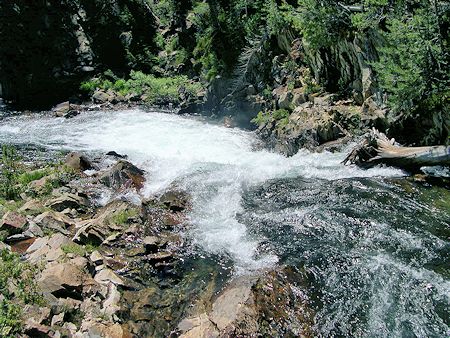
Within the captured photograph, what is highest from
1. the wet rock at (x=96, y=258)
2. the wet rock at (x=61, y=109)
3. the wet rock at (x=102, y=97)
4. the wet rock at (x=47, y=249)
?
the wet rock at (x=47, y=249)

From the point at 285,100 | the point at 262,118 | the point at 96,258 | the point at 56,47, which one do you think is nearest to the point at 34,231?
the point at 96,258

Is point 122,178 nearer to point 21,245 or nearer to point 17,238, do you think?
point 17,238

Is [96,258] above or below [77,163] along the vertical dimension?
above

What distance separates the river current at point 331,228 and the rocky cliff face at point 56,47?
20.4 metres

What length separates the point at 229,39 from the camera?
1023 inches

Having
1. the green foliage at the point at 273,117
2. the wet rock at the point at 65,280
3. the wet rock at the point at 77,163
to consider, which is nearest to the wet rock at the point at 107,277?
the wet rock at the point at 65,280

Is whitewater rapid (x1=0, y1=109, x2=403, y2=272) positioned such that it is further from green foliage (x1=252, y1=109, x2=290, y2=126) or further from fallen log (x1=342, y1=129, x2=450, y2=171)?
green foliage (x1=252, y1=109, x2=290, y2=126)

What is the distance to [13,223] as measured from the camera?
9602 millimetres

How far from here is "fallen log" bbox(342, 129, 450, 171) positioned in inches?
476

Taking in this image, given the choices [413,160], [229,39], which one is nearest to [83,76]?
[229,39]

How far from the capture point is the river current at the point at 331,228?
23.7ft

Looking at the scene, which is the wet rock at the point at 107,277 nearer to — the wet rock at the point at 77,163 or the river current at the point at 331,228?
the river current at the point at 331,228

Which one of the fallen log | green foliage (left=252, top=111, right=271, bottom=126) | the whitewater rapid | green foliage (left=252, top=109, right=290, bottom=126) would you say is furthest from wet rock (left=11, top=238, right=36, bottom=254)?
green foliage (left=252, top=111, right=271, bottom=126)

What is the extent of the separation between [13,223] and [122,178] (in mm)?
4688
